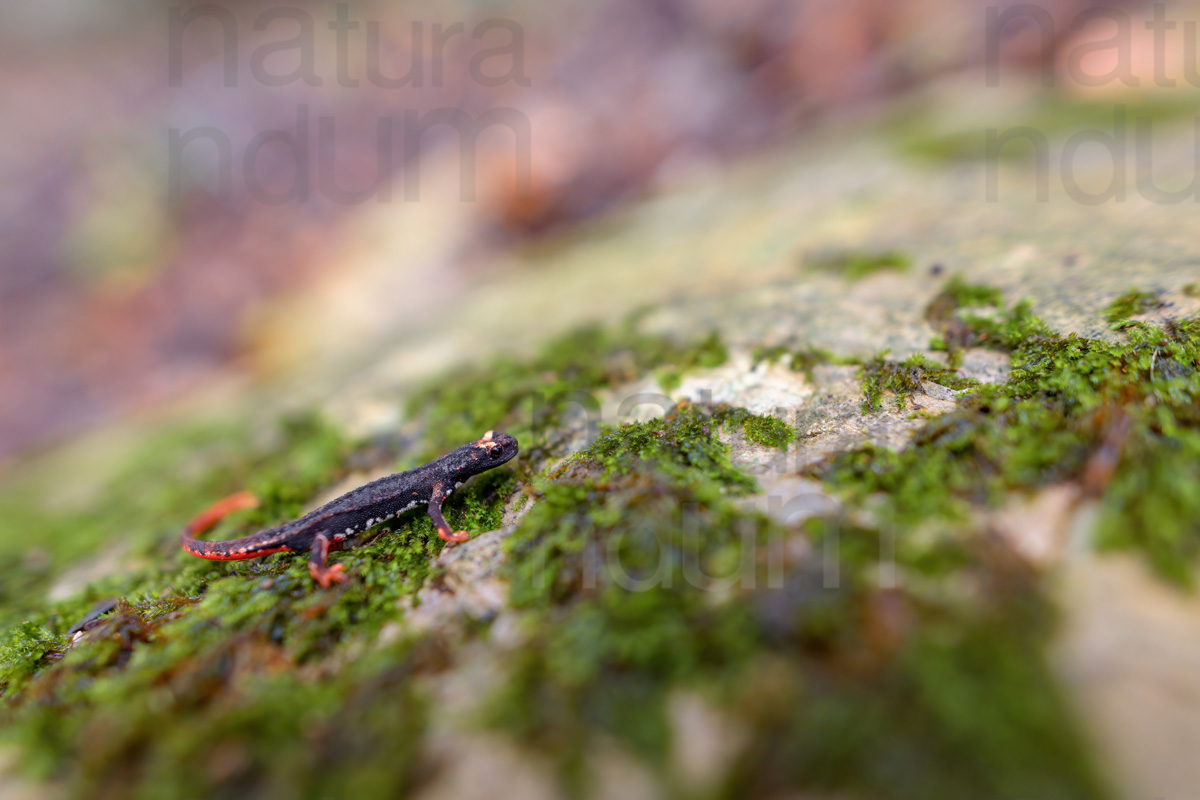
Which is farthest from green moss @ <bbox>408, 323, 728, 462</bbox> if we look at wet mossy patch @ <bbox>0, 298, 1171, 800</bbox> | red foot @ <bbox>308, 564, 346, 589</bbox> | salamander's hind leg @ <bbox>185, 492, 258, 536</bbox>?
salamander's hind leg @ <bbox>185, 492, 258, 536</bbox>

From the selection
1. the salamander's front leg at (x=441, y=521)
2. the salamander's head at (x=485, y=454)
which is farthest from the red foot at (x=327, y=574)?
the salamander's head at (x=485, y=454)

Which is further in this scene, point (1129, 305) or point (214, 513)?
point (214, 513)

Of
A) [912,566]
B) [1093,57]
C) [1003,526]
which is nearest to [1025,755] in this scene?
[912,566]

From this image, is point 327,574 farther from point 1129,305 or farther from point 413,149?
point 413,149

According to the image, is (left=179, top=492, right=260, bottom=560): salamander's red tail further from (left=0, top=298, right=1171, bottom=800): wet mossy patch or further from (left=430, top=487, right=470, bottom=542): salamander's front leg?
(left=430, top=487, right=470, bottom=542): salamander's front leg

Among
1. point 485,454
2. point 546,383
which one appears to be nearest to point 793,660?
point 485,454

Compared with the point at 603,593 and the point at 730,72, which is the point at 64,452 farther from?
the point at 730,72

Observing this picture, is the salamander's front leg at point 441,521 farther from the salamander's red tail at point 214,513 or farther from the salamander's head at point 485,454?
the salamander's red tail at point 214,513
